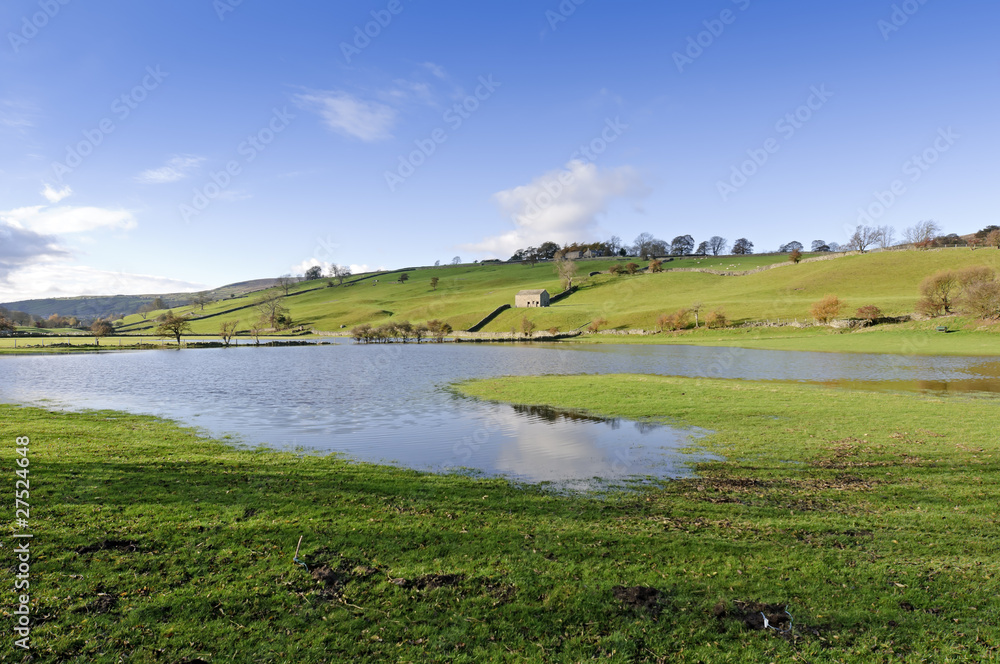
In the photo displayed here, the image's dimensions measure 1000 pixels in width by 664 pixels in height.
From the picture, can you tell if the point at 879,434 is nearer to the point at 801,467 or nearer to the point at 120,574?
the point at 801,467

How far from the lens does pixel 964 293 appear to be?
68125 mm

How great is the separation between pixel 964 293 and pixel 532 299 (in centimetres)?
9494

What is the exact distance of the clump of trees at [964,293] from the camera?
6347 cm

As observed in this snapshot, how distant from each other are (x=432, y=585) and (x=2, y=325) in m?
142

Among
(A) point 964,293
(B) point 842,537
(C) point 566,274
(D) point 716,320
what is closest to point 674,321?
(D) point 716,320

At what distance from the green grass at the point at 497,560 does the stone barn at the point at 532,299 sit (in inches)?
5078

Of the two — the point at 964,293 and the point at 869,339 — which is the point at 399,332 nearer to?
the point at 869,339

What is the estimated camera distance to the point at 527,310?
137 metres

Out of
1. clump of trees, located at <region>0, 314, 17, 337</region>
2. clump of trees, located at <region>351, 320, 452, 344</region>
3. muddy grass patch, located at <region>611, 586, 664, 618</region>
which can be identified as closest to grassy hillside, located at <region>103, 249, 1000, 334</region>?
clump of trees, located at <region>351, 320, 452, 344</region>

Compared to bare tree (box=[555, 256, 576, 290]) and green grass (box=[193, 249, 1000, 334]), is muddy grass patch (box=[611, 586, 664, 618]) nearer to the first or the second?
green grass (box=[193, 249, 1000, 334])

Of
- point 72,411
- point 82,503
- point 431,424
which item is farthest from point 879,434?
point 72,411

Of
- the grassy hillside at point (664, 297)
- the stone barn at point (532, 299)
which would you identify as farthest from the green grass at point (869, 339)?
the stone barn at point (532, 299)

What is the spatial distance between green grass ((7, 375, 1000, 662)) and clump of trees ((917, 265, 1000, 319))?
66725mm

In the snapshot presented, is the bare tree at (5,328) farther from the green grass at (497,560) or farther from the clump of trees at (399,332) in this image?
Result: the green grass at (497,560)
